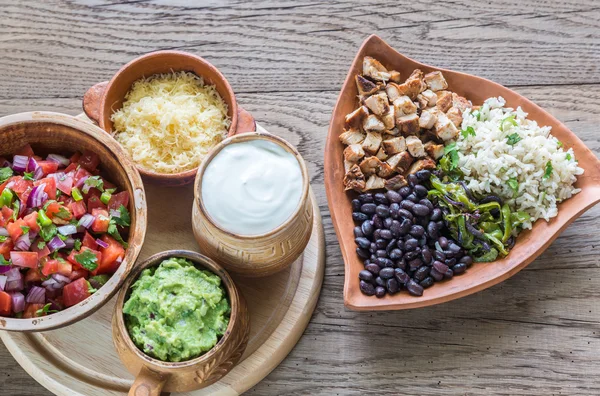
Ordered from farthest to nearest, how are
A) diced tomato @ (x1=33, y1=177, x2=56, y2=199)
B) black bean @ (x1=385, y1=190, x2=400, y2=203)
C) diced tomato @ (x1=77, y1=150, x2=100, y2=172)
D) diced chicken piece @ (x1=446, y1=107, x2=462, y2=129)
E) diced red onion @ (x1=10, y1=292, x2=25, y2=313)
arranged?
diced chicken piece @ (x1=446, y1=107, x2=462, y2=129), black bean @ (x1=385, y1=190, x2=400, y2=203), diced tomato @ (x1=77, y1=150, x2=100, y2=172), diced tomato @ (x1=33, y1=177, x2=56, y2=199), diced red onion @ (x1=10, y1=292, x2=25, y2=313)

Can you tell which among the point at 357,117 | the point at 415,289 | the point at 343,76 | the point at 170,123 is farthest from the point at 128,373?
the point at 343,76

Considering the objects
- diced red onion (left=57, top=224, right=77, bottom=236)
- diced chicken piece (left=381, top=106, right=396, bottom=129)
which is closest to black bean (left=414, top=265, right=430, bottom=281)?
diced chicken piece (left=381, top=106, right=396, bottom=129)

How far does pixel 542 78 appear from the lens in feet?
9.54

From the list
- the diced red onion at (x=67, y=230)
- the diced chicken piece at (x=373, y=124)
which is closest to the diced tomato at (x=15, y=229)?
the diced red onion at (x=67, y=230)

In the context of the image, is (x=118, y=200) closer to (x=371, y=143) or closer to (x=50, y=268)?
(x=50, y=268)

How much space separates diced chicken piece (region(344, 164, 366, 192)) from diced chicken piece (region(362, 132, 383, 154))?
9 cm

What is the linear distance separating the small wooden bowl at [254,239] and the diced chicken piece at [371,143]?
1.61 ft

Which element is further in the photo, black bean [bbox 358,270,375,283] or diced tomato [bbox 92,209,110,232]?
black bean [bbox 358,270,375,283]

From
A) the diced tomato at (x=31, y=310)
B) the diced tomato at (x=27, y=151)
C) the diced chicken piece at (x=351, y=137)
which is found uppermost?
the diced tomato at (x=27, y=151)

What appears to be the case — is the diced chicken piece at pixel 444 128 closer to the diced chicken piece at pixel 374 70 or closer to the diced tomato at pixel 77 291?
the diced chicken piece at pixel 374 70

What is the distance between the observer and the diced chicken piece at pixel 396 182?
2.58 m

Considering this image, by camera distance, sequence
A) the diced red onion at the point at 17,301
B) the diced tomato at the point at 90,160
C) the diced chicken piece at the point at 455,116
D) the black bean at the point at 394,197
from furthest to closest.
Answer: the diced chicken piece at the point at 455,116 < the black bean at the point at 394,197 < the diced tomato at the point at 90,160 < the diced red onion at the point at 17,301

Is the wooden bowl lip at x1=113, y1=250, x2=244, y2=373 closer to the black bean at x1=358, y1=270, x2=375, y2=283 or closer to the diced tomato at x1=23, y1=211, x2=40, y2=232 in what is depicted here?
the diced tomato at x1=23, y1=211, x2=40, y2=232

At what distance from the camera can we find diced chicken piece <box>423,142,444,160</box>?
2.63 metres
